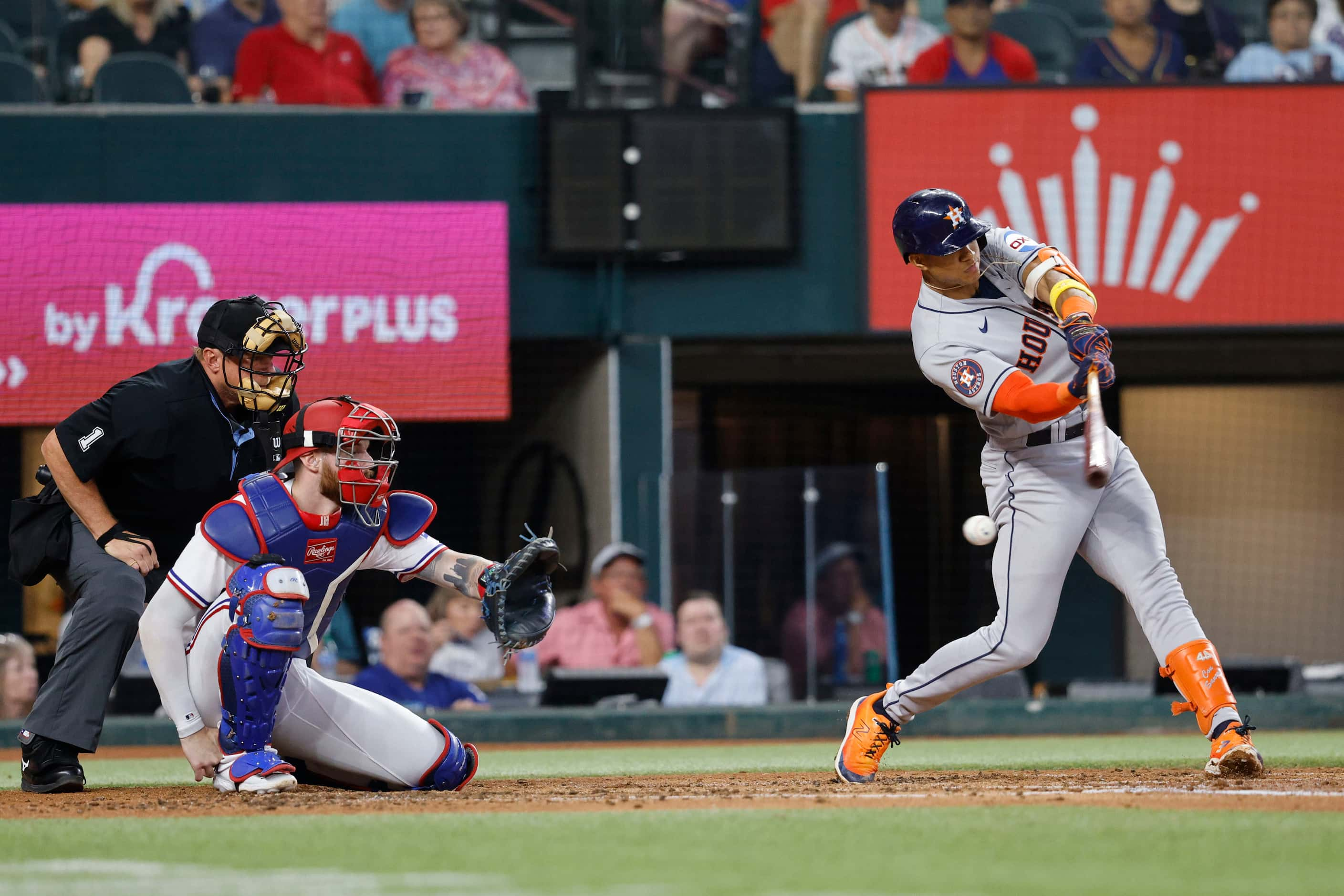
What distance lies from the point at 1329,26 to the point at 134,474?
9848mm

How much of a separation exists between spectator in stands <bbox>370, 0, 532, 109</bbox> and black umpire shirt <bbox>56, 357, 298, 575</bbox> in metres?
6.58

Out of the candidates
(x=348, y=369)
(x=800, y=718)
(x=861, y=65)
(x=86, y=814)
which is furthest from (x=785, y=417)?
(x=86, y=814)

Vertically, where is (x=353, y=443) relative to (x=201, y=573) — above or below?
above

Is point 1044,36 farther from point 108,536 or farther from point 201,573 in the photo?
point 201,573

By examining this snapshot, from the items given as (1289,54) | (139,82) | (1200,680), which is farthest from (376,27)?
(1200,680)

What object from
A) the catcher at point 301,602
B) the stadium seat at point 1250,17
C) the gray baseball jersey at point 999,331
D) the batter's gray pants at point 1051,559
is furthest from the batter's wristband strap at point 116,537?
the stadium seat at point 1250,17

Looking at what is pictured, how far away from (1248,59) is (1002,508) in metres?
7.92

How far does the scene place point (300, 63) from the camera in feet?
38.7

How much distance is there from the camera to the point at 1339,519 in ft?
48.3

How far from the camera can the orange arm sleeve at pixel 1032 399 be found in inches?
191

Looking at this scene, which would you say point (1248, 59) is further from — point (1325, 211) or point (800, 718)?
point (800, 718)

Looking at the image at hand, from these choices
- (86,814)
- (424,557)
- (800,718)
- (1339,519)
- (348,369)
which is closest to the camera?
(86,814)

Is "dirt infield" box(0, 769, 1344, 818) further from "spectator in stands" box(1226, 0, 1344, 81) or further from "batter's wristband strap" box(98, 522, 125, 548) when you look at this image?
"spectator in stands" box(1226, 0, 1344, 81)

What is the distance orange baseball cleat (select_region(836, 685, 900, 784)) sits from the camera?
17.1 ft
